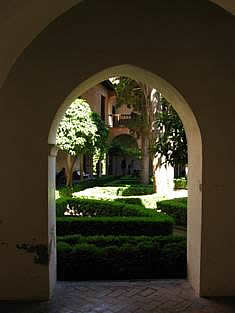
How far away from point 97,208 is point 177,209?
2267mm

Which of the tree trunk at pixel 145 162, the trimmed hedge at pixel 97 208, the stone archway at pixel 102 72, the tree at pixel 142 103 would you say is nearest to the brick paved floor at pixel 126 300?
the stone archway at pixel 102 72

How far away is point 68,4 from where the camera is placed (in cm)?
247

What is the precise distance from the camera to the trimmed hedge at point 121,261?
4694 mm

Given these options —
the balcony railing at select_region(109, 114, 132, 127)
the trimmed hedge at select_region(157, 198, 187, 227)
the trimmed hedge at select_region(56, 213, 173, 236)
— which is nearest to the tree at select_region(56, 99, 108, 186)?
the trimmed hedge at select_region(157, 198, 187, 227)

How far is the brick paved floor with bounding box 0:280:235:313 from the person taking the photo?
3.65m

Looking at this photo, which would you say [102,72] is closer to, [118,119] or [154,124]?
[154,124]

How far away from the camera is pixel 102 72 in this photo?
4.00 meters

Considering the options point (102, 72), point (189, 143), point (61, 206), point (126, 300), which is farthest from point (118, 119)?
point (126, 300)

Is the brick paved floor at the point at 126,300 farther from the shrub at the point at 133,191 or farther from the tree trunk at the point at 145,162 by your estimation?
the tree trunk at the point at 145,162

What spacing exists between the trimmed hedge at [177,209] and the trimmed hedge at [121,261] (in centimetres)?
364

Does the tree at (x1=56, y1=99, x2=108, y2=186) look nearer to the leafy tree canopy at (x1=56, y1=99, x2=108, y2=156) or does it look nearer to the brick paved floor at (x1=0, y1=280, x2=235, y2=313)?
the leafy tree canopy at (x1=56, y1=99, x2=108, y2=156)
